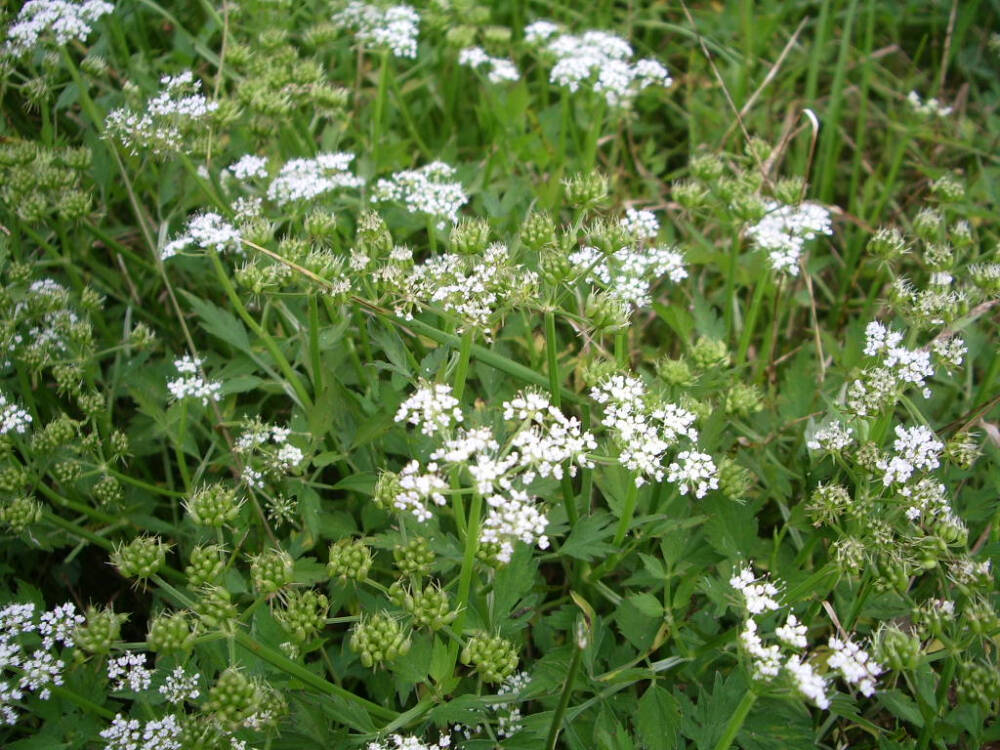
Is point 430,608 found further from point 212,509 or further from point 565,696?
point 212,509

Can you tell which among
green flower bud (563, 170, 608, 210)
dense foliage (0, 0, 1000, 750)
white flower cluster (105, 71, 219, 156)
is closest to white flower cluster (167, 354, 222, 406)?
dense foliage (0, 0, 1000, 750)

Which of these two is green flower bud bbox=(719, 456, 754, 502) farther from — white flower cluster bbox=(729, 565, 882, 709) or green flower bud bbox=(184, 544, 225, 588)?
green flower bud bbox=(184, 544, 225, 588)

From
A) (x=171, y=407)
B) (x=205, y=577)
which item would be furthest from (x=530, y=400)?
(x=171, y=407)

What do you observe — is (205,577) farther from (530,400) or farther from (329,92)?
(329,92)

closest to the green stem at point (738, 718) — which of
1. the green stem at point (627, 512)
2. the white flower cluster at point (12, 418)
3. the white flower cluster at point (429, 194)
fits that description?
the green stem at point (627, 512)

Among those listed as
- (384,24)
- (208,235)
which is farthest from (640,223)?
(384,24)
